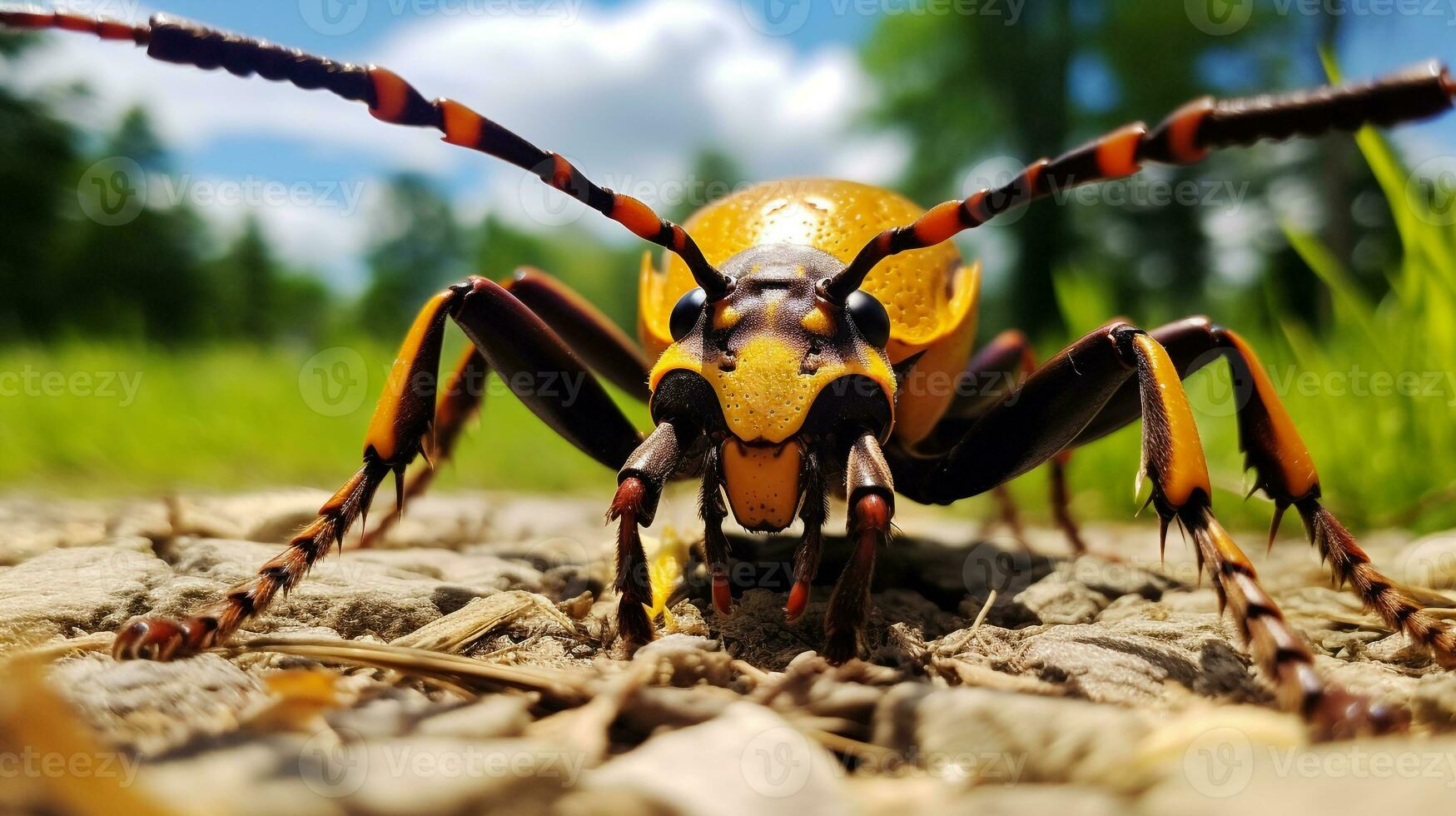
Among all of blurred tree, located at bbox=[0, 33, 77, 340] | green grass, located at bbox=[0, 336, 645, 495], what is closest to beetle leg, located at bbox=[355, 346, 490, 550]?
green grass, located at bbox=[0, 336, 645, 495]

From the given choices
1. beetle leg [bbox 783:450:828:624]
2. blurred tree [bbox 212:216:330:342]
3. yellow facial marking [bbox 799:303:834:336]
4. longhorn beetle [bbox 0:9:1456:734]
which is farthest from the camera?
blurred tree [bbox 212:216:330:342]

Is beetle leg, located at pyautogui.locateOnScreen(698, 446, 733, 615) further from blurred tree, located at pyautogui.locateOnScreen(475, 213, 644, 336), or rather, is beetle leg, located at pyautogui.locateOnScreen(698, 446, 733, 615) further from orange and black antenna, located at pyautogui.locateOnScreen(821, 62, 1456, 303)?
blurred tree, located at pyautogui.locateOnScreen(475, 213, 644, 336)

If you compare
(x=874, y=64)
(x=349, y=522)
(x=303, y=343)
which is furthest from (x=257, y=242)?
(x=349, y=522)

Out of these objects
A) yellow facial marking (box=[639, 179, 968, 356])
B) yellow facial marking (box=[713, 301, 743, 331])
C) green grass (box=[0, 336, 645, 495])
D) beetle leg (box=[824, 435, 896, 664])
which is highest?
yellow facial marking (box=[639, 179, 968, 356])

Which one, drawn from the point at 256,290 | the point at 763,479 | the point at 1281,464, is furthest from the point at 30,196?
the point at 1281,464

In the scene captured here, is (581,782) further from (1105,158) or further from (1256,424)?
(1256,424)

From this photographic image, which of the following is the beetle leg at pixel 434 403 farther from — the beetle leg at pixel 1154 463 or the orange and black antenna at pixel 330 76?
the beetle leg at pixel 1154 463
